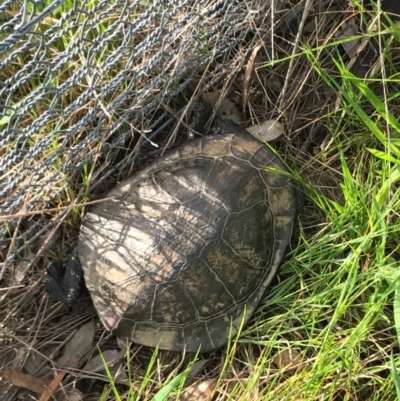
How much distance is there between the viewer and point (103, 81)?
170cm

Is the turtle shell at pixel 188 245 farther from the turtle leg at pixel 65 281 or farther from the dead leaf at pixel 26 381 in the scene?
the dead leaf at pixel 26 381

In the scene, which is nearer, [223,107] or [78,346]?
[78,346]

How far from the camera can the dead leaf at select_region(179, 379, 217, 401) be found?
1.69 m

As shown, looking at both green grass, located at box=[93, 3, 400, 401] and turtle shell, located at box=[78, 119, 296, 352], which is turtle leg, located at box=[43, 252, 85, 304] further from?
green grass, located at box=[93, 3, 400, 401]

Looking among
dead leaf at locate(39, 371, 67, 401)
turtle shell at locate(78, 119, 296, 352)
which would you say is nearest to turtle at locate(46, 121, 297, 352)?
turtle shell at locate(78, 119, 296, 352)

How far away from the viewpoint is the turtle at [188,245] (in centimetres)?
164

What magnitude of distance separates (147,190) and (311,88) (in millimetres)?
759

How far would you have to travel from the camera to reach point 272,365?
172 cm

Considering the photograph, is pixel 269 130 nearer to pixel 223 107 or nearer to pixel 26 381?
pixel 223 107

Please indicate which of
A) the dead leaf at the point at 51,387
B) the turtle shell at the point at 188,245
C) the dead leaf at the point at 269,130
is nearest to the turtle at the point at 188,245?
the turtle shell at the point at 188,245

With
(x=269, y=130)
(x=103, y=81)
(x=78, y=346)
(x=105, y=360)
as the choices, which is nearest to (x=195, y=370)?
(x=105, y=360)

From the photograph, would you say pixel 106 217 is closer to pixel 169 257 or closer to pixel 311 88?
pixel 169 257

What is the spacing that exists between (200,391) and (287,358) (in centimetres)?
32

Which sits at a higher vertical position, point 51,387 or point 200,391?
point 51,387
